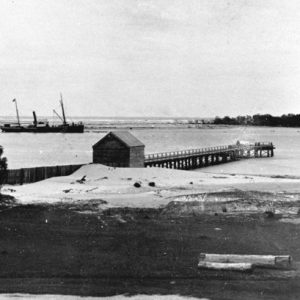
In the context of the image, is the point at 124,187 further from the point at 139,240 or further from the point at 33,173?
the point at 139,240

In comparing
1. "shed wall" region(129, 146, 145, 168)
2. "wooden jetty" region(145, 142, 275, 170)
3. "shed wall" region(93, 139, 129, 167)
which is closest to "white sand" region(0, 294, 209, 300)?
"shed wall" region(93, 139, 129, 167)

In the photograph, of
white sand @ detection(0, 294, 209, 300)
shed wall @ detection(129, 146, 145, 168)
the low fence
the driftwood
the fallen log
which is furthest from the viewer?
shed wall @ detection(129, 146, 145, 168)

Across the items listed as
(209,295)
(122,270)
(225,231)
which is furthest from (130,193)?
(209,295)

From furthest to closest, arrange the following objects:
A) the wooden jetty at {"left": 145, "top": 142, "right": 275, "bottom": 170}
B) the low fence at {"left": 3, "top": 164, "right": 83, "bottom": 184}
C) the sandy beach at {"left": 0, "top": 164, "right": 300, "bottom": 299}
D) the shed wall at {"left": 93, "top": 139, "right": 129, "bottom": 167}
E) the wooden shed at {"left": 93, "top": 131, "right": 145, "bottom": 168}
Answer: the wooden jetty at {"left": 145, "top": 142, "right": 275, "bottom": 170} → the shed wall at {"left": 93, "top": 139, "right": 129, "bottom": 167} → the wooden shed at {"left": 93, "top": 131, "right": 145, "bottom": 168} → the low fence at {"left": 3, "top": 164, "right": 83, "bottom": 184} → the sandy beach at {"left": 0, "top": 164, "right": 300, "bottom": 299}

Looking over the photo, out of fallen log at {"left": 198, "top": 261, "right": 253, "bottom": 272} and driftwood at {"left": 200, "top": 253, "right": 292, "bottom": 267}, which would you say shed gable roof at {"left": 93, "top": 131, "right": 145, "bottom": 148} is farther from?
fallen log at {"left": 198, "top": 261, "right": 253, "bottom": 272}

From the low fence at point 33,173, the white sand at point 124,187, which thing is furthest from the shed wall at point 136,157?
the low fence at point 33,173

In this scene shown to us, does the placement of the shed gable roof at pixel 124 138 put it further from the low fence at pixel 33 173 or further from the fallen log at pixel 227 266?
the fallen log at pixel 227 266
